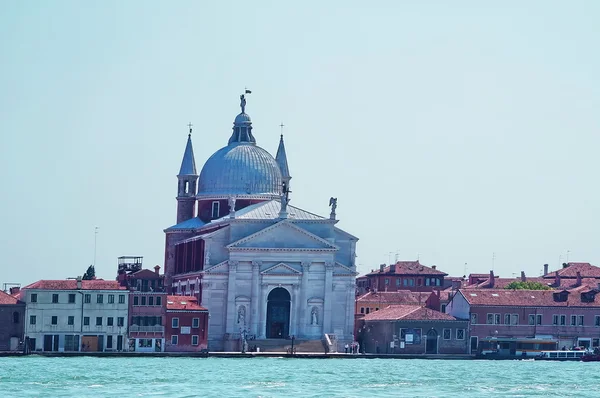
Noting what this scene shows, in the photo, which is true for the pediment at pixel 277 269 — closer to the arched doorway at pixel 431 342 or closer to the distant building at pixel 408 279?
the arched doorway at pixel 431 342

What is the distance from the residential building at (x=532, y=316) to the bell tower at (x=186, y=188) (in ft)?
69.7

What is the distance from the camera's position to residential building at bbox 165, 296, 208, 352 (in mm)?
103438

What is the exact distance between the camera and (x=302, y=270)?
111 meters

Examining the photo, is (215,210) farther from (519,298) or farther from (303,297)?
(519,298)

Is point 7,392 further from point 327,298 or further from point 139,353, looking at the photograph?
point 327,298

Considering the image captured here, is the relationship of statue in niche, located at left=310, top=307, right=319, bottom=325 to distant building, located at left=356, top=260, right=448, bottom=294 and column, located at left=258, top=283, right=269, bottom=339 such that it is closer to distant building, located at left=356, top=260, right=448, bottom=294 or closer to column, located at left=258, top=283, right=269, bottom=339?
column, located at left=258, top=283, right=269, bottom=339

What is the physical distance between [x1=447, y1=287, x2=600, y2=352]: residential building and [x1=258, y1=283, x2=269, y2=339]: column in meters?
11.0

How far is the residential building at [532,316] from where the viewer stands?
11100 cm

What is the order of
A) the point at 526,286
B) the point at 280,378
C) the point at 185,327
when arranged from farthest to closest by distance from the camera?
the point at 526,286 → the point at 185,327 → the point at 280,378

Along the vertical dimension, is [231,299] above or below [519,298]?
below

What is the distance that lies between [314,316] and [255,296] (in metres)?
3.66

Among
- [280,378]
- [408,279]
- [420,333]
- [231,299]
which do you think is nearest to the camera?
Answer: [280,378]

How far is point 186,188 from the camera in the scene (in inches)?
5012

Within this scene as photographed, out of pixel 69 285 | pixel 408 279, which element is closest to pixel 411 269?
pixel 408 279
